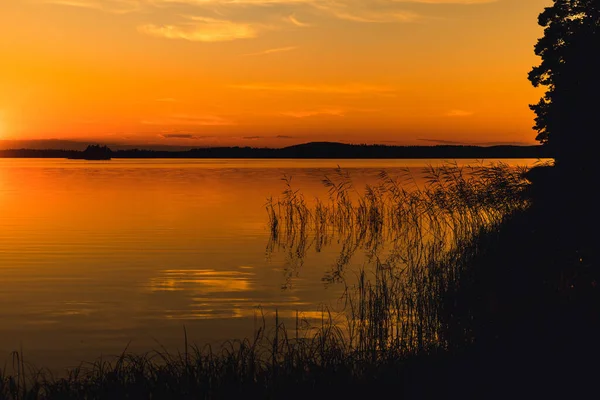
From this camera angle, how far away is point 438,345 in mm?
12781

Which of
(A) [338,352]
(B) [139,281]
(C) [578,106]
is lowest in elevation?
(B) [139,281]

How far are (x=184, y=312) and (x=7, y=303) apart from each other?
5.00m

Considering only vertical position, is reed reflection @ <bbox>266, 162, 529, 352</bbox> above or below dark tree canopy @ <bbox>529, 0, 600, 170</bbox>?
below

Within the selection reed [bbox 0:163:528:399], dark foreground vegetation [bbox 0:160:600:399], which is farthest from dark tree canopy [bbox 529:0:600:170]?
reed [bbox 0:163:528:399]

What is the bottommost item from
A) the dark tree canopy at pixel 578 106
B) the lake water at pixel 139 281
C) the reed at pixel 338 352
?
the lake water at pixel 139 281

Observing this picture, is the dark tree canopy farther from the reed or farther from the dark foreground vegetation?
the reed

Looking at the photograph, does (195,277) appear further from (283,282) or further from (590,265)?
(590,265)

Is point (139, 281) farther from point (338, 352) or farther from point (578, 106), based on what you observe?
point (578, 106)

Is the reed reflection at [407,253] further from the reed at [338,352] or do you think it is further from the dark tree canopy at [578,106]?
the dark tree canopy at [578,106]

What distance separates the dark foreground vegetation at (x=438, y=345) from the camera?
9875 millimetres

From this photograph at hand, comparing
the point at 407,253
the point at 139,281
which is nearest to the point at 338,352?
the point at 139,281

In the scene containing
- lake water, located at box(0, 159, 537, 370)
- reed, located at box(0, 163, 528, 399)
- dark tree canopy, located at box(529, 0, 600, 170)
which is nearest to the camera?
reed, located at box(0, 163, 528, 399)

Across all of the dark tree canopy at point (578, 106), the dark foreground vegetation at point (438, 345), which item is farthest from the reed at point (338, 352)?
the dark tree canopy at point (578, 106)

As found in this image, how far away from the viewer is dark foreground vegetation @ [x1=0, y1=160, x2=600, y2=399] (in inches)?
389
